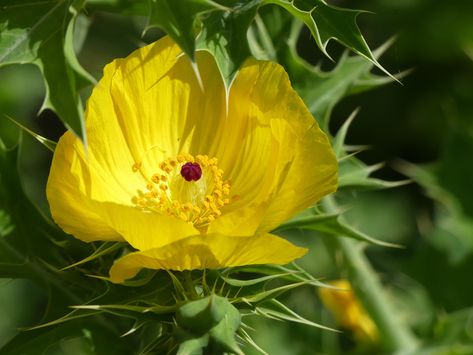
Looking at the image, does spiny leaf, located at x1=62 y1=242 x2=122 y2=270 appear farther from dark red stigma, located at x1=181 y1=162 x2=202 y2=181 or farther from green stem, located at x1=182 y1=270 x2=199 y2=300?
dark red stigma, located at x1=181 y1=162 x2=202 y2=181

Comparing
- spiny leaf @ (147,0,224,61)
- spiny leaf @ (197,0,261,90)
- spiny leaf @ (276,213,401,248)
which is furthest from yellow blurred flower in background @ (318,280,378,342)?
spiny leaf @ (147,0,224,61)

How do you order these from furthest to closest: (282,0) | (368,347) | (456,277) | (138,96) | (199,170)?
(456,277) < (368,347) < (199,170) < (138,96) < (282,0)

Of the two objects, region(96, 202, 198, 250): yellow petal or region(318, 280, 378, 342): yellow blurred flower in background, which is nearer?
region(96, 202, 198, 250): yellow petal

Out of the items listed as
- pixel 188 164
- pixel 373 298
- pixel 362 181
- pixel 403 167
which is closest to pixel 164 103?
pixel 188 164

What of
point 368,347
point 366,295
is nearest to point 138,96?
point 366,295

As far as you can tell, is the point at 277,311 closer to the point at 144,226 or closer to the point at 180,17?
the point at 144,226

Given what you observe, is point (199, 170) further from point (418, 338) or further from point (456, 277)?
point (456, 277)

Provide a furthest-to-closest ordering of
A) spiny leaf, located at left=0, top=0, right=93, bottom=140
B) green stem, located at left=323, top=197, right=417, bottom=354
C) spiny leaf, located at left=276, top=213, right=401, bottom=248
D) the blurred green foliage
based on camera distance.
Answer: the blurred green foliage < green stem, located at left=323, top=197, right=417, bottom=354 < spiny leaf, located at left=276, top=213, right=401, bottom=248 < spiny leaf, located at left=0, top=0, right=93, bottom=140
